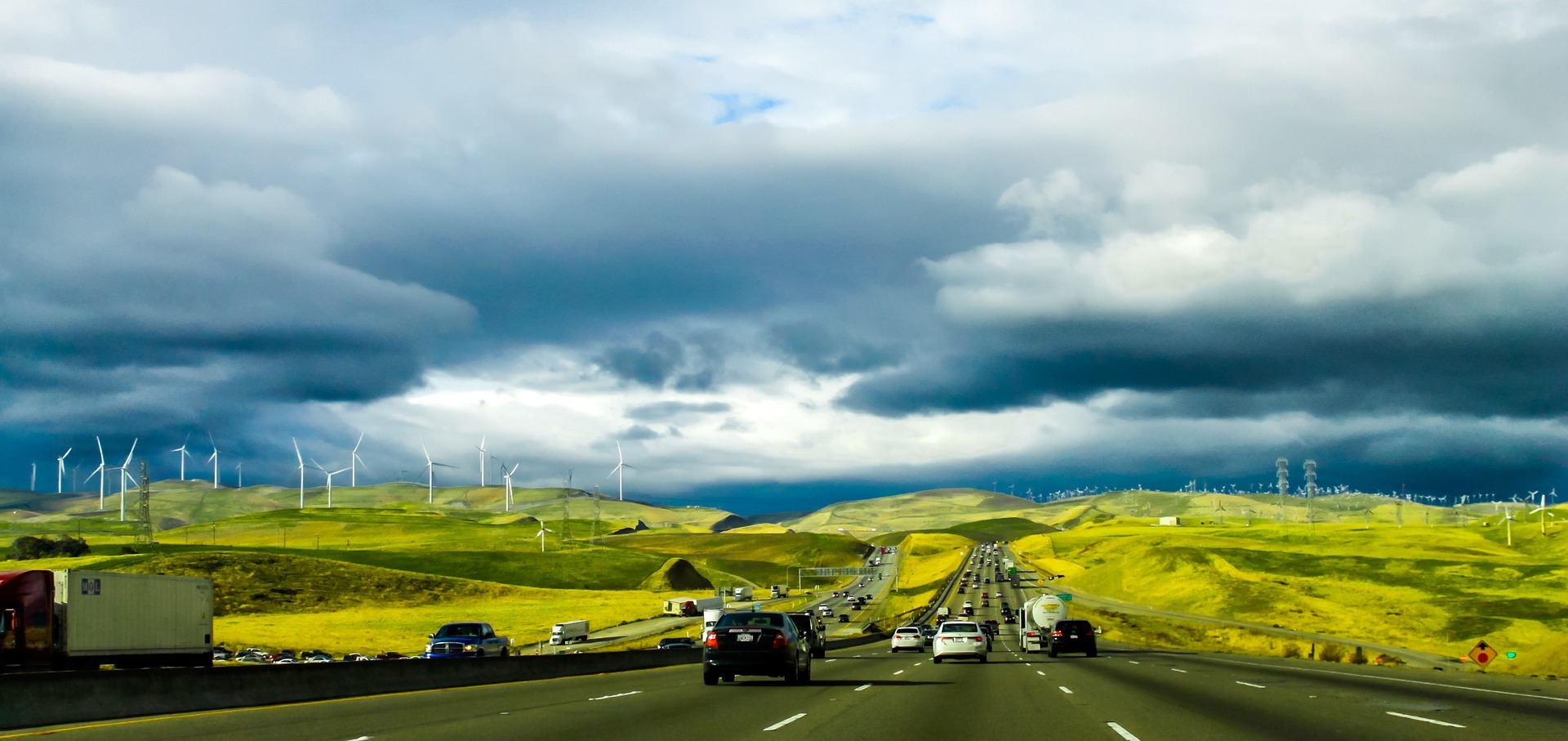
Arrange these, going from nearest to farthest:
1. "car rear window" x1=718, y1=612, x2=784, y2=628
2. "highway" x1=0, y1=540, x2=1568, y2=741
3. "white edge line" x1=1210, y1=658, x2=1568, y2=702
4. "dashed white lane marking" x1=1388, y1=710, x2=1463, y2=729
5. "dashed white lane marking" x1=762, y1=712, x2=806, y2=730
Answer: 1. "highway" x1=0, y1=540, x2=1568, y2=741
2. "dashed white lane marking" x1=1388, y1=710, x2=1463, y2=729
3. "dashed white lane marking" x1=762, y1=712, x2=806, y2=730
4. "white edge line" x1=1210, y1=658, x2=1568, y2=702
5. "car rear window" x1=718, y1=612, x2=784, y2=628

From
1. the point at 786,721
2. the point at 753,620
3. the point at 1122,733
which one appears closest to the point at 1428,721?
the point at 1122,733

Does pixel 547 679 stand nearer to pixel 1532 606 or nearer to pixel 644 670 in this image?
pixel 644 670

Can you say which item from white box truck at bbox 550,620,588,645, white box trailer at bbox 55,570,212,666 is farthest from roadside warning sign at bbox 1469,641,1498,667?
white box truck at bbox 550,620,588,645

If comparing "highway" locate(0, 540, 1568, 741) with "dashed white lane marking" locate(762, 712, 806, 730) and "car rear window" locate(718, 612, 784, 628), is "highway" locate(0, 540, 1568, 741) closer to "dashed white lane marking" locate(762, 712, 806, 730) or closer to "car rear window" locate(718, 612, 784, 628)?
"dashed white lane marking" locate(762, 712, 806, 730)

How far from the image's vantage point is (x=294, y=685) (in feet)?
89.7

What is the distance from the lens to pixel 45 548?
192250mm

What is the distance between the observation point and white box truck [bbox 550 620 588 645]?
314 feet

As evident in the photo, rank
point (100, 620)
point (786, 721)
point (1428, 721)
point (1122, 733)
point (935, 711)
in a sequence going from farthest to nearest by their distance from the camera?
point (100, 620) → point (935, 711) → point (786, 721) → point (1428, 721) → point (1122, 733)

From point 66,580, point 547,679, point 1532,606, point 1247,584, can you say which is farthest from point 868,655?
point 1247,584

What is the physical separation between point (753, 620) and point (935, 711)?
1021 cm

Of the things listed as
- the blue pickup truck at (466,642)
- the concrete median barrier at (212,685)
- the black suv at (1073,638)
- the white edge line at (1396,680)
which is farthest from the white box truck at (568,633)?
the white edge line at (1396,680)

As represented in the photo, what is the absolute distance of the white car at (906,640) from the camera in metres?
67.9

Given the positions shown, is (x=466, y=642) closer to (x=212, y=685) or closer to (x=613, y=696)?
(x=613, y=696)

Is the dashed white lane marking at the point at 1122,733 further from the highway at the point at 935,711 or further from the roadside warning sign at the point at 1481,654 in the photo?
the roadside warning sign at the point at 1481,654
